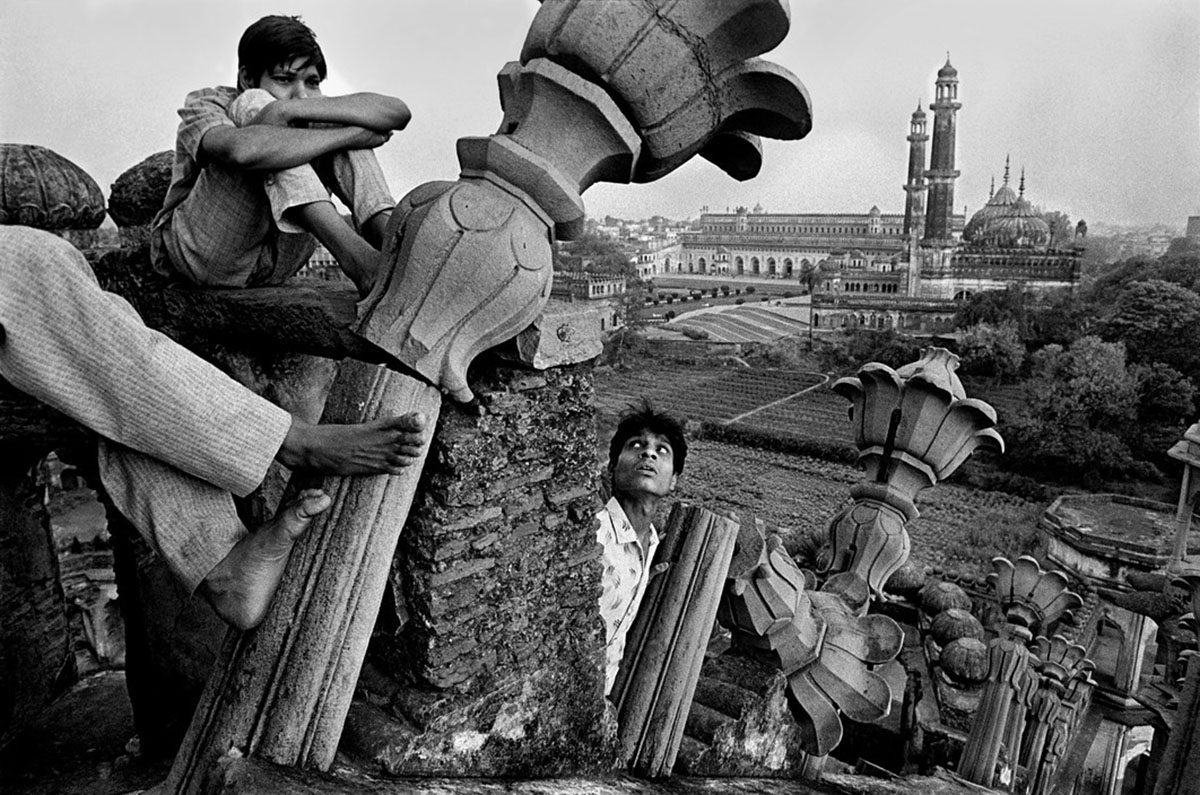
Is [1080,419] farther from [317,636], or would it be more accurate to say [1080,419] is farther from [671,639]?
[317,636]

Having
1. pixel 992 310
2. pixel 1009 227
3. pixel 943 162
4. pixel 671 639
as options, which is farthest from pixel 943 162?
pixel 671 639

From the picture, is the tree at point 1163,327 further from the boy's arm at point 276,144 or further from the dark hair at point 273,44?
the boy's arm at point 276,144

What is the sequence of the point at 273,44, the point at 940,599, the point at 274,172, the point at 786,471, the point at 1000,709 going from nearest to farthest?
the point at 274,172 → the point at 273,44 → the point at 1000,709 → the point at 940,599 → the point at 786,471

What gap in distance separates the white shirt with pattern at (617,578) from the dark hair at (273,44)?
1652 mm

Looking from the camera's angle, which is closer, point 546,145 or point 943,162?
point 546,145

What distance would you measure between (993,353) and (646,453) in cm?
3111

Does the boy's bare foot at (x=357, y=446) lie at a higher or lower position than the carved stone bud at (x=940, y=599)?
lower

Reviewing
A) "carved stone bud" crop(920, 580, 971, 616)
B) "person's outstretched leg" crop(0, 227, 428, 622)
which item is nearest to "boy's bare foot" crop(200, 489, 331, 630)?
"person's outstretched leg" crop(0, 227, 428, 622)

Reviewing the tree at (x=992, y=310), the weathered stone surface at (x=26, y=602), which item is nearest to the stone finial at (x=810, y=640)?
the weathered stone surface at (x=26, y=602)

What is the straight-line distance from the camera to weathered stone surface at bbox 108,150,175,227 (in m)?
3.71

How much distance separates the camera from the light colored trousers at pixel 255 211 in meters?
2.24

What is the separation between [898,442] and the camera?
3.53m

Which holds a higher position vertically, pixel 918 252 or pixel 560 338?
pixel 918 252

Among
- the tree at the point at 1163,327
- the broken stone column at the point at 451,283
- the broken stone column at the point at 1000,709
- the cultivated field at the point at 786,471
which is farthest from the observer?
the tree at the point at 1163,327
